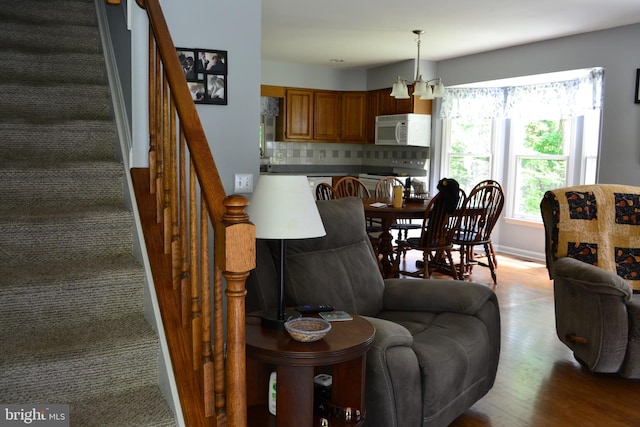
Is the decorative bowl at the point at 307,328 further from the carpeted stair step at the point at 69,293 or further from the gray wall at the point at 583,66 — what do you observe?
the gray wall at the point at 583,66

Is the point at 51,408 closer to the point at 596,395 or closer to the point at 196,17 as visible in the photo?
the point at 196,17

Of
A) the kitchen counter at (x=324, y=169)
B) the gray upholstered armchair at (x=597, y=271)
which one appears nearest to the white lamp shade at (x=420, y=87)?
the gray upholstered armchair at (x=597, y=271)

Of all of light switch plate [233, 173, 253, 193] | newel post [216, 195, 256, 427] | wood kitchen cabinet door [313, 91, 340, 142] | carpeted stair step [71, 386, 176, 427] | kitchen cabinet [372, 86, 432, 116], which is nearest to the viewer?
newel post [216, 195, 256, 427]

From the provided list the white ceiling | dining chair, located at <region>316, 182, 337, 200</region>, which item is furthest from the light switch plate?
dining chair, located at <region>316, 182, 337, 200</region>

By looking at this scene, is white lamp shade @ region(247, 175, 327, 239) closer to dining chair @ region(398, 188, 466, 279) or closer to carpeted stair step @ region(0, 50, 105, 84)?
carpeted stair step @ region(0, 50, 105, 84)

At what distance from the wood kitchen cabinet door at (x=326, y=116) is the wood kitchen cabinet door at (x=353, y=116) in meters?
0.09

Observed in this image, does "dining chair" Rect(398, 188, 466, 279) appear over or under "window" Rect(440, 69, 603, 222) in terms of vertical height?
under

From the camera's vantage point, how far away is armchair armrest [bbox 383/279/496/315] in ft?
9.27

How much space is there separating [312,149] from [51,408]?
7.04 m

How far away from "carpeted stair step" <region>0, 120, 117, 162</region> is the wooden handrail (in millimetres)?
573

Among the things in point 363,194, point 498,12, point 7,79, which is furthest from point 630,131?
point 7,79

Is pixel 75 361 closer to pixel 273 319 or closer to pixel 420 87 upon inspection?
pixel 273 319

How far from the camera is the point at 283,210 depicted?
2043mm

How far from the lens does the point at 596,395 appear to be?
306 cm
